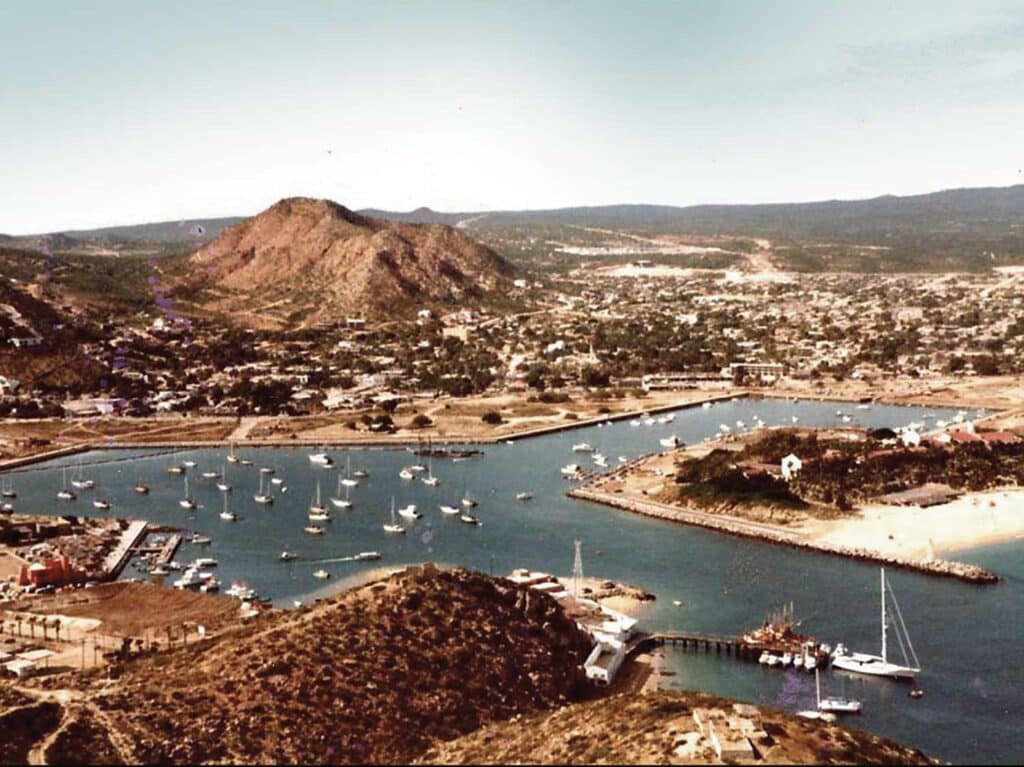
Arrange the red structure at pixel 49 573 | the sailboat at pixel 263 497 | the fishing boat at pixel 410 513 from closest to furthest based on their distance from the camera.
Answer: the red structure at pixel 49 573 → the fishing boat at pixel 410 513 → the sailboat at pixel 263 497

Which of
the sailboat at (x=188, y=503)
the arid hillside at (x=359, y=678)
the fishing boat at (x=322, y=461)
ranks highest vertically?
the arid hillside at (x=359, y=678)

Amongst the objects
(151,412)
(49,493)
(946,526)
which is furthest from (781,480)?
(151,412)

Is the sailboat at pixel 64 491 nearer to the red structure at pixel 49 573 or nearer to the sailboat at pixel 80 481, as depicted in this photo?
the sailboat at pixel 80 481

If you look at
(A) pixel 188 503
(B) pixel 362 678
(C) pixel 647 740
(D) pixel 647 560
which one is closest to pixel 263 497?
(A) pixel 188 503

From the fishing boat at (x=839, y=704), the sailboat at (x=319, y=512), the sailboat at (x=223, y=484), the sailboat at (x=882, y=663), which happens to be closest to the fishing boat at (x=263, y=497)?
the sailboat at (x=223, y=484)

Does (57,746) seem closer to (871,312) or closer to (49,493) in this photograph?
(49,493)

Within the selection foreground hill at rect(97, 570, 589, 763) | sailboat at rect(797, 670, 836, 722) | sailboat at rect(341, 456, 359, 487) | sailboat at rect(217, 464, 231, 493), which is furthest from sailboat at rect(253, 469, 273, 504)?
sailboat at rect(797, 670, 836, 722)
